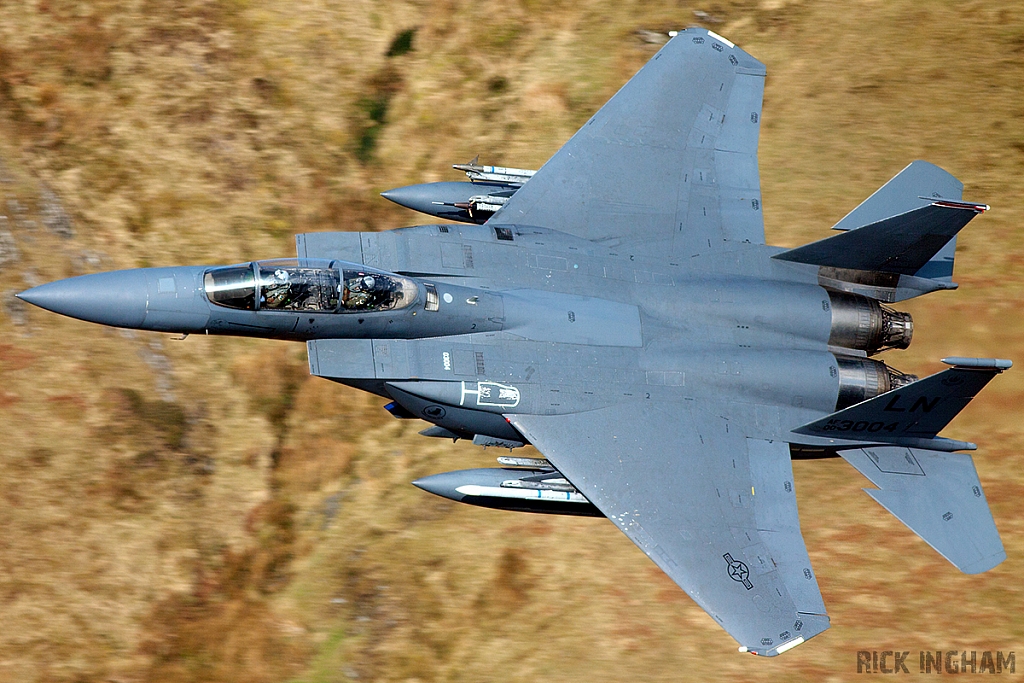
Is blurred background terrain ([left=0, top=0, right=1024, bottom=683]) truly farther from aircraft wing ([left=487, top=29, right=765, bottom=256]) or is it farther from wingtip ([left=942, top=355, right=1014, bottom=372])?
wingtip ([left=942, top=355, right=1014, bottom=372])

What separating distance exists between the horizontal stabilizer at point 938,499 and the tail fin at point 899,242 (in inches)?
98.2

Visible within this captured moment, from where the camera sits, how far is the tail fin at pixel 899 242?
568 inches

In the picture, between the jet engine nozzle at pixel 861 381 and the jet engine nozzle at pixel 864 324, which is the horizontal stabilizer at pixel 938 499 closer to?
the jet engine nozzle at pixel 861 381

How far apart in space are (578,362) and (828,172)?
8.20 m

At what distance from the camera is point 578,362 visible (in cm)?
1406

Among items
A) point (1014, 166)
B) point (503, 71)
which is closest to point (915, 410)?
point (1014, 166)

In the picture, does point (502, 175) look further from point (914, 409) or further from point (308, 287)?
point (914, 409)

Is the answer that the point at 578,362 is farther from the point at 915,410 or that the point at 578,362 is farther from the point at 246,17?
the point at 246,17

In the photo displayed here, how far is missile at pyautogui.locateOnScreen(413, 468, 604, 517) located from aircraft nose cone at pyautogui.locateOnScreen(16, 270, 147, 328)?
Answer: 477cm

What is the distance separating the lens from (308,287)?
1289 centimetres

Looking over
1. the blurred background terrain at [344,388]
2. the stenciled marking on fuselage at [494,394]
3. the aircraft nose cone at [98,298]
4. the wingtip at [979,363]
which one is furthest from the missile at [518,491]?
the wingtip at [979,363]

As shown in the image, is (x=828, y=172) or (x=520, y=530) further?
(x=828, y=172)

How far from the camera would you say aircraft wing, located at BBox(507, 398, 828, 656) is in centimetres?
1314

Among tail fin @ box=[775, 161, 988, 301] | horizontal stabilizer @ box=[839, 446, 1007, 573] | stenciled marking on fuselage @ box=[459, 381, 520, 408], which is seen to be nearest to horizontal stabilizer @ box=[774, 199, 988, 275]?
tail fin @ box=[775, 161, 988, 301]
